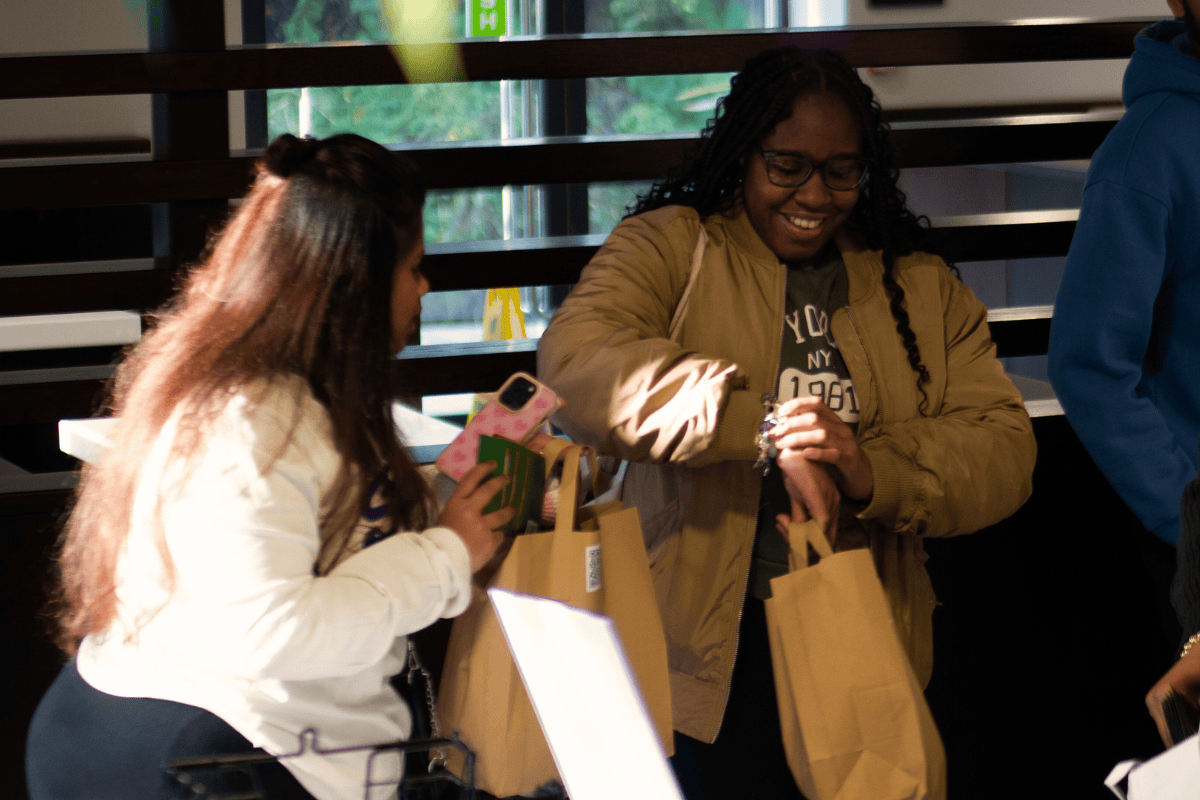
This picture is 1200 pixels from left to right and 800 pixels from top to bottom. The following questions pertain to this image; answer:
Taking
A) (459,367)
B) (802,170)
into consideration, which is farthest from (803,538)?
(459,367)

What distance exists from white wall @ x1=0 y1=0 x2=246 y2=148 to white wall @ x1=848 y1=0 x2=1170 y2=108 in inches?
116

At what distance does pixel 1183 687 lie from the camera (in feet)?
3.82

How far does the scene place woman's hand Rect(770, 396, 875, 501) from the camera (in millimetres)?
1411

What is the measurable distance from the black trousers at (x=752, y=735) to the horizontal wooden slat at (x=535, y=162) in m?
0.83

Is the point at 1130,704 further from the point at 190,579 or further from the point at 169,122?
the point at 169,122

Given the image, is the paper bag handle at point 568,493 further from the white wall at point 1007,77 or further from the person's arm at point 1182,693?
the white wall at point 1007,77

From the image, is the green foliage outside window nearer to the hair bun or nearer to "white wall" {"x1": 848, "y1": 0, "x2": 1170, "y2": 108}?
"white wall" {"x1": 848, "y1": 0, "x2": 1170, "y2": 108}

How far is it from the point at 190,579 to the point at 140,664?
0.17 metres

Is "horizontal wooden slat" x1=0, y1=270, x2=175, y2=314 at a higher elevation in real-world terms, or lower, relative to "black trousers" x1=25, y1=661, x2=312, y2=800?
higher

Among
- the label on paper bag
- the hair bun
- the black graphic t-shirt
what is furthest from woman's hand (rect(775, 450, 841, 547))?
the hair bun

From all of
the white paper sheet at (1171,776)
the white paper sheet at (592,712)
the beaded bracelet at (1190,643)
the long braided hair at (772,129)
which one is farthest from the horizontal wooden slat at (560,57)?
the white paper sheet at (1171,776)

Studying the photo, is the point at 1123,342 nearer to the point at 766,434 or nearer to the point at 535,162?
the point at 766,434

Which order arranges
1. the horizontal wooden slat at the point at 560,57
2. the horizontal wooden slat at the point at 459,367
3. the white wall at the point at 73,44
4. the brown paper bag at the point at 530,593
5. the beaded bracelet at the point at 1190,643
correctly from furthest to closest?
the white wall at the point at 73,44
the horizontal wooden slat at the point at 459,367
the horizontal wooden slat at the point at 560,57
the brown paper bag at the point at 530,593
the beaded bracelet at the point at 1190,643

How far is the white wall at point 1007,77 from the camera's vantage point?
515 cm
